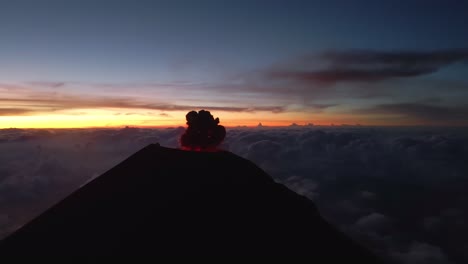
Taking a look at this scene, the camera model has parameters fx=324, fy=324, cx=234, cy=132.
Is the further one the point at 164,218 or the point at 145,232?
the point at 164,218

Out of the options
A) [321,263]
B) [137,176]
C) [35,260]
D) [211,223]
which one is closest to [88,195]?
[137,176]

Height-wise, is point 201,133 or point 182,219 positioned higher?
point 201,133

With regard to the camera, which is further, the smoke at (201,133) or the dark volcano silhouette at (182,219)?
the smoke at (201,133)

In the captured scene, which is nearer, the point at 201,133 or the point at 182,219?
the point at 182,219

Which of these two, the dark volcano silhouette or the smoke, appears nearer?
the dark volcano silhouette

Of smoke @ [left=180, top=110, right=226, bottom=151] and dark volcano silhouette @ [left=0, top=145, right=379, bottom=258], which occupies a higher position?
smoke @ [left=180, top=110, right=226, bottom=151]

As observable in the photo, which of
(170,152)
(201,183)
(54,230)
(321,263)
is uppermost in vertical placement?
(170,152)

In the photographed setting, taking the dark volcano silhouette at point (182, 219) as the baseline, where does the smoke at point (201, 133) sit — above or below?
above

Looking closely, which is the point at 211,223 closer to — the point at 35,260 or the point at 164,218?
the point at 164,218
